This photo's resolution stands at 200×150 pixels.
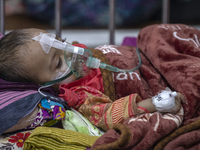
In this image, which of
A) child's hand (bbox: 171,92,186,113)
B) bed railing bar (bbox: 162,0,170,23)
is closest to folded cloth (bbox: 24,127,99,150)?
child's hand (bbox: 171,92,186,113)

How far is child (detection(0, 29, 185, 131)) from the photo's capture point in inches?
32.4

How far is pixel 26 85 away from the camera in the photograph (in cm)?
89

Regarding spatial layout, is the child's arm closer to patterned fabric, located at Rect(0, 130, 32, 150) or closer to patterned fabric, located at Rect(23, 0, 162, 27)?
patterned fabric, located at Rect(0, 130, 32, 150)

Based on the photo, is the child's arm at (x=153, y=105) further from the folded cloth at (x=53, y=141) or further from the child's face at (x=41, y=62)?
the child's face at (x=41, y=62)

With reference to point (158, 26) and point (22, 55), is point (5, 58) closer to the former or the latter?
point (22, 55)

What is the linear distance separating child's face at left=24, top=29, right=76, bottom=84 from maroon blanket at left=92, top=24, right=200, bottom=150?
0.27m

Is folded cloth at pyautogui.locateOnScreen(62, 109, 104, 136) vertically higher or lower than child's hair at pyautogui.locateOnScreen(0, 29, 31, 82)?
lower

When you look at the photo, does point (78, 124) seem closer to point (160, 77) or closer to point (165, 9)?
point (160, 77)

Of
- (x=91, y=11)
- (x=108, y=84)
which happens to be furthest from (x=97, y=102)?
(x=91, y=11)

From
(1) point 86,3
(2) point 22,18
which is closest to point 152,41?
(1) point 86,3

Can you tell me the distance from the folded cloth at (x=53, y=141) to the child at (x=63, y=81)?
145 millimetres

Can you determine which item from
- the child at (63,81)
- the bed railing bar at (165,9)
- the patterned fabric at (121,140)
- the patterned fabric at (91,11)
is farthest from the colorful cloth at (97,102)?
the patterned fabric at (91,11)

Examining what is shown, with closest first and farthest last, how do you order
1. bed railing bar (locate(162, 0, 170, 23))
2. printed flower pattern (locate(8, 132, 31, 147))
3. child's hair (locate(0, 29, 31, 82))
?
1. printed flower pattern (locate(8, 132, 31, 147))
2. child's hair (locate(0, 29, 31, 82))
3. bed railing bar (locate(162, 0, 170, 23))

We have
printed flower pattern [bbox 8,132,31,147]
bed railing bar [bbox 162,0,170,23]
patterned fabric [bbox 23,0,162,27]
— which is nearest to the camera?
printed flower pattern [bbox 8,132,31,147]
